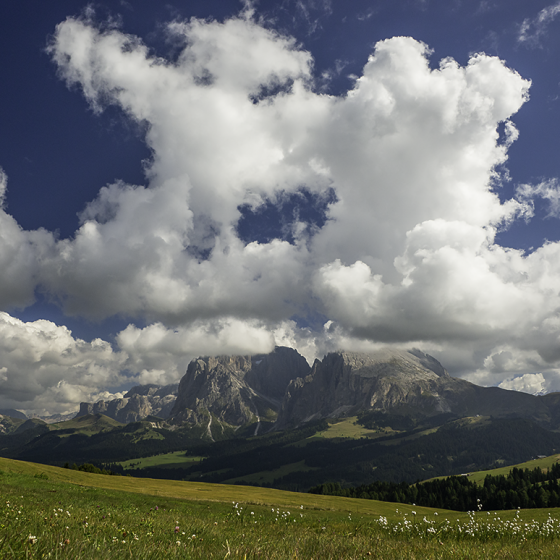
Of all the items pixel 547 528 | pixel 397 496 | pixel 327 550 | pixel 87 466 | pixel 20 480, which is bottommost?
pixel 397 496

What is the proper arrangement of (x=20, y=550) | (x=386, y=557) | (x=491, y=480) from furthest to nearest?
(x=491, y=480) < (x=386, y=557) < (x=20, y=550)

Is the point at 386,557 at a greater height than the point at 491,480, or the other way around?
the point at 386,557

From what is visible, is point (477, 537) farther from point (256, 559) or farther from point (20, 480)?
point (20, 480)

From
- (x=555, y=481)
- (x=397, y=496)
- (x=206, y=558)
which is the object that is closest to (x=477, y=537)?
(x=206, y=558)

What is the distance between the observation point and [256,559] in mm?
5406

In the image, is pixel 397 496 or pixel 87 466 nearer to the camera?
pixel 87 466

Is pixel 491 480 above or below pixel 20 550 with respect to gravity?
below

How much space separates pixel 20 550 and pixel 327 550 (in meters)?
5.32

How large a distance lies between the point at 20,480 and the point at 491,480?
225 meters

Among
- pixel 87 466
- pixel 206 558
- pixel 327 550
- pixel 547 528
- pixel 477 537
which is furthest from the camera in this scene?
pixel 87 466

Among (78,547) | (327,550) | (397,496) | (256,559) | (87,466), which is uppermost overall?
(78,547)

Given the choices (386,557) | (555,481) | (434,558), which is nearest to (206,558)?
(386,557)

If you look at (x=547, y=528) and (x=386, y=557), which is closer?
(x=386, y=557)

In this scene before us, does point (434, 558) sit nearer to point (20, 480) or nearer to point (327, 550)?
point (327, 550)
